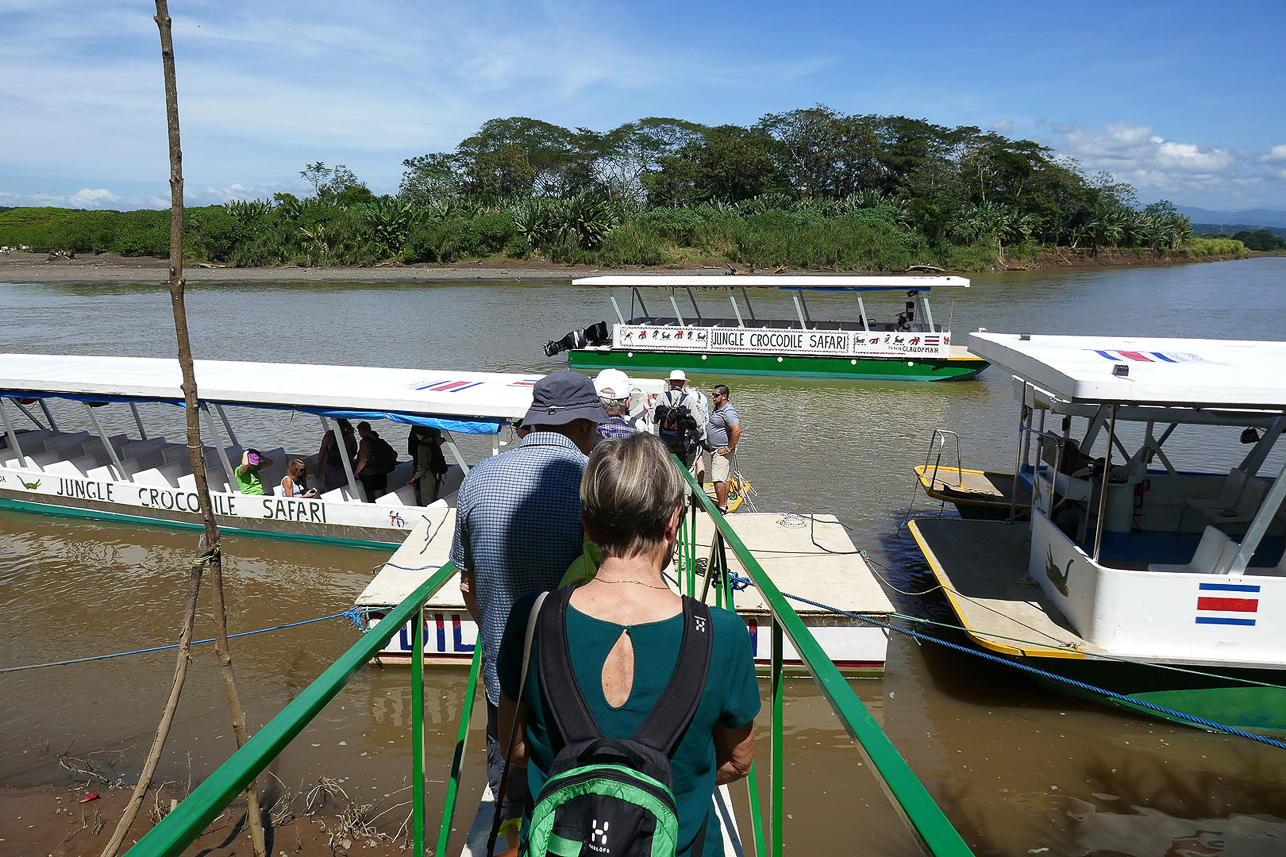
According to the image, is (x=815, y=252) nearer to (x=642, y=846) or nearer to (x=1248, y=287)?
(x=1248, y=287)

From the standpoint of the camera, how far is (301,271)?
54.4m

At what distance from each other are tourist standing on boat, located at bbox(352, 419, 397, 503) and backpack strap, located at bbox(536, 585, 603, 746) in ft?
28.5

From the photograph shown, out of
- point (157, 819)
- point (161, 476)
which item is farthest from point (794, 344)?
Result: point (157, 819)

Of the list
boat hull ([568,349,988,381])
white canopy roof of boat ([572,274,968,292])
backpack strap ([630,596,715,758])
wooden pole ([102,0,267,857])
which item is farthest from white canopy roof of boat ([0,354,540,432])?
boat hull ([568,349,988,381])

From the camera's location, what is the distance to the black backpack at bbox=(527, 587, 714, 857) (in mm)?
1490

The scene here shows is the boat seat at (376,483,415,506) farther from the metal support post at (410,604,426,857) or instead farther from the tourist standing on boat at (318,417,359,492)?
the metal support post at (410,604,426,857)

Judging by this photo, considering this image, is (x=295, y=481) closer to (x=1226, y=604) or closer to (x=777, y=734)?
(x=777, y=734)

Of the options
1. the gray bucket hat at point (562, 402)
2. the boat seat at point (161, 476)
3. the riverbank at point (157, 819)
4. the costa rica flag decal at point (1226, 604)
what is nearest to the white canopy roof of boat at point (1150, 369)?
the costa rica flag decal at point (1226, 604)

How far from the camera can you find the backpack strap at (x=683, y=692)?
5.22 feet

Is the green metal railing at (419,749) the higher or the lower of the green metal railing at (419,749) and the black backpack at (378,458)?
the higher

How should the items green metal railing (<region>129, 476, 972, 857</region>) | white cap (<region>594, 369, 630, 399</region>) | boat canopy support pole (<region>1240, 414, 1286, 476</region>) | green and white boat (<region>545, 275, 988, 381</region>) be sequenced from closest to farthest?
green metal railing (<region>129, 476, 972, 857</region>) → boat canopy support pole (<region>1240, 414, 1286, 476</region>) → white cap (<region>594, 369, 630, 399</region>) → green and white boat (<region>545, 275, 988, 381</region>)

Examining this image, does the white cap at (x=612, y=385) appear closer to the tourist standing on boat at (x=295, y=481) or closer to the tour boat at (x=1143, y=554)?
the tour boat at (x=1143, y=554)

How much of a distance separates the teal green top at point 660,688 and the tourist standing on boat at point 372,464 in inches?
339

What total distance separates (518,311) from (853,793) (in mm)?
31173
